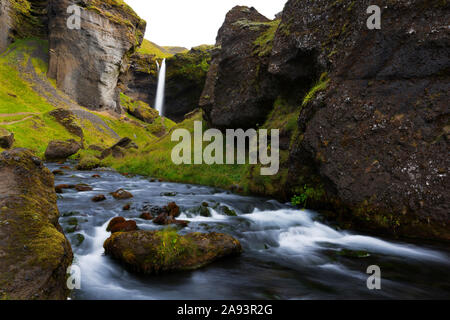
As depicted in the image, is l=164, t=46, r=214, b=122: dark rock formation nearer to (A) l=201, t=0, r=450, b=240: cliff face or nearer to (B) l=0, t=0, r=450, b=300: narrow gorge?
(B) l=0, t=0, r=450, b=300: narrow gorge

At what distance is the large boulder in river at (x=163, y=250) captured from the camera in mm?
4719

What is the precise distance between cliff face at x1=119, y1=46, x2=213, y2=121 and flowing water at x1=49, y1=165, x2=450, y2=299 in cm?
6708

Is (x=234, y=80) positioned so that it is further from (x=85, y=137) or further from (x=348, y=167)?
(x=85, y=137)

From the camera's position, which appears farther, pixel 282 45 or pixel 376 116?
pixel 282 45

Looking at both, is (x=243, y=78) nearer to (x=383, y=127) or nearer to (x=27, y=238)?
(x=383, y=127)

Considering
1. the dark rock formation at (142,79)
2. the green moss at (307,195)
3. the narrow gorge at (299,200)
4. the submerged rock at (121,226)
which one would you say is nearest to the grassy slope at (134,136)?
the narrow gorge at (299,200)

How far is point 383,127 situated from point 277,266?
546 cm

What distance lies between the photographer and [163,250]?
188 inches

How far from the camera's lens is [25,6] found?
68750 mm

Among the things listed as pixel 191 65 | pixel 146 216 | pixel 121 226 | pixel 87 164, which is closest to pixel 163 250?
pixel 121 226

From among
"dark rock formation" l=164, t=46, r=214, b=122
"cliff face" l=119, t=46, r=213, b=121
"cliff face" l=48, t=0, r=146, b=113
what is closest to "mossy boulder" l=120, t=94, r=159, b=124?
"cliff face" l=48, t=0, r=146, b=113

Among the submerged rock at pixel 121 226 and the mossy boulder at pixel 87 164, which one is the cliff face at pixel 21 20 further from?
the submerged rock at pixel 121 226
